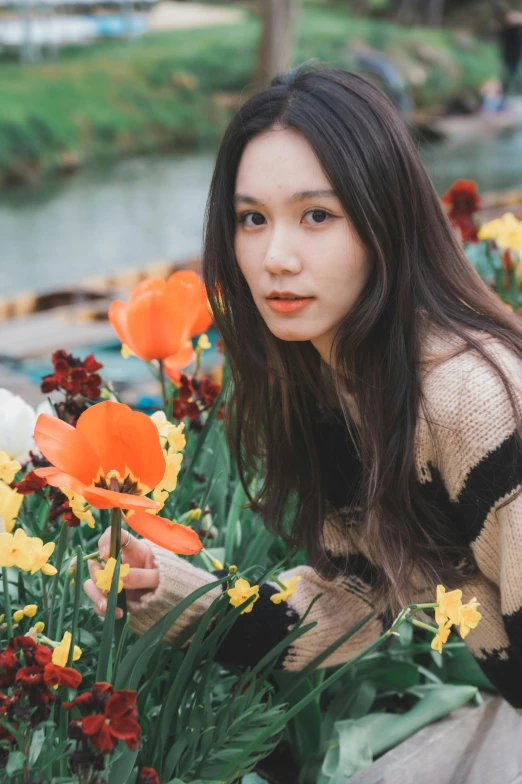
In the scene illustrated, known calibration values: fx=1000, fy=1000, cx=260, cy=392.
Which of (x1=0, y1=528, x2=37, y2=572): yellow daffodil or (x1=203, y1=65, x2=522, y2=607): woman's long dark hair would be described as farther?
(x1=203, y1=65, x2=522, y2=607): woman's long dark hair

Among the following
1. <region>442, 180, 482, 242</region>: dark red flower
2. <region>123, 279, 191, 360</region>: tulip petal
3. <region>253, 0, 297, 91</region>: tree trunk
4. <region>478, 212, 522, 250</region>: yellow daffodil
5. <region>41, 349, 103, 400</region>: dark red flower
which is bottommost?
<region>41, 349, 103, 400</region>: dark red flower

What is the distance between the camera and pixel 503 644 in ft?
4.16

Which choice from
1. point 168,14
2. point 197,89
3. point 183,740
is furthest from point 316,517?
point 168,14

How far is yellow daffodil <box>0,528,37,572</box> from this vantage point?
2.95 ft

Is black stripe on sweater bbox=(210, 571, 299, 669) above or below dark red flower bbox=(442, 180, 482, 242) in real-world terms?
below

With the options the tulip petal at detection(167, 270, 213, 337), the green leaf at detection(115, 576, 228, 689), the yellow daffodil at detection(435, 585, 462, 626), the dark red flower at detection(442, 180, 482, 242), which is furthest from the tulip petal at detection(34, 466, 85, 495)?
the dark red flower at detection(442, 180, 482, 242)

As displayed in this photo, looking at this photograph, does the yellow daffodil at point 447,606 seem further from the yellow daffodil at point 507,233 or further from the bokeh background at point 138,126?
the yellow daffodil at point 507,233

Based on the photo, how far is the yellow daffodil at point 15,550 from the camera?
0.90 meters

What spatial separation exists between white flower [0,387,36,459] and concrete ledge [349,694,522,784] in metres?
0.62

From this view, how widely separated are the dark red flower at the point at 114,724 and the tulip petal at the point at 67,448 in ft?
0.68

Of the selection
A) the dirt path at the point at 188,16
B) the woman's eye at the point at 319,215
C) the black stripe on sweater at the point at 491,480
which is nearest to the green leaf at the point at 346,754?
the black stripe on sweater at the point at 491,480

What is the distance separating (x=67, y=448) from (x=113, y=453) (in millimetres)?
42

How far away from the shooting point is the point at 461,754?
1.42 meters

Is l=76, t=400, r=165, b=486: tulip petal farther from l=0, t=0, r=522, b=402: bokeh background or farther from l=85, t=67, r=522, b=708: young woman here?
l=0, t=0, r=522, b=402: bokeh background
